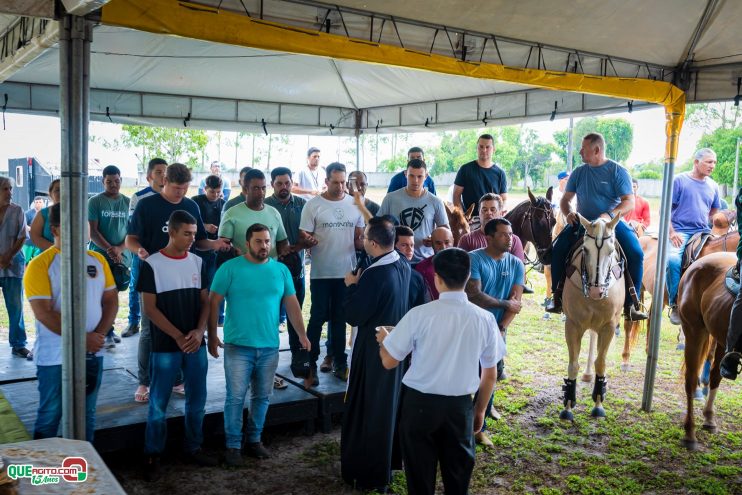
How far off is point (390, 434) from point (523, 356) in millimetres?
4970

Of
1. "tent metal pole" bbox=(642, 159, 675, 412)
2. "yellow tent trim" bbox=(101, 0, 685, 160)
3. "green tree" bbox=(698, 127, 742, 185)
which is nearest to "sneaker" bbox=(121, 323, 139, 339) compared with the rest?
"yellow tent trim" bbox=(101, 0, 685, 160)

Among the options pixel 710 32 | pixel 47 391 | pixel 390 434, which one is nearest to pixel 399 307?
pixel 390 434

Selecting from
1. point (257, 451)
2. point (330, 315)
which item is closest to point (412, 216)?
point (330, 315)

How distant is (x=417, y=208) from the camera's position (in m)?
6.47

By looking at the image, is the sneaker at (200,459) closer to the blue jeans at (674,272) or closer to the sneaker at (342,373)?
the sneaker at (342,373)

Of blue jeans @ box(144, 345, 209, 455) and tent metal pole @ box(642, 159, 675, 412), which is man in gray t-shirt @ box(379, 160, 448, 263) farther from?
tent metal pole @ box(642, 159, 675, 412)

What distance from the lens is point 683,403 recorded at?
7.44 meters

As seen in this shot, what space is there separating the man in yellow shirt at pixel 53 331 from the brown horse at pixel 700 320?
5.32 meters

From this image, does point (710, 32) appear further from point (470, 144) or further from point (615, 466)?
point (470, 144)

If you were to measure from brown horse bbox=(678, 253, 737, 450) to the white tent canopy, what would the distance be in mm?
1947

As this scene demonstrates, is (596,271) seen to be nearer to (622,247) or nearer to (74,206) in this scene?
(622,247)

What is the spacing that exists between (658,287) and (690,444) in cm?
188

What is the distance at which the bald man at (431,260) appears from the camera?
552 centimetres

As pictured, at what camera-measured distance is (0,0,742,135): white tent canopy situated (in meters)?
5.72
